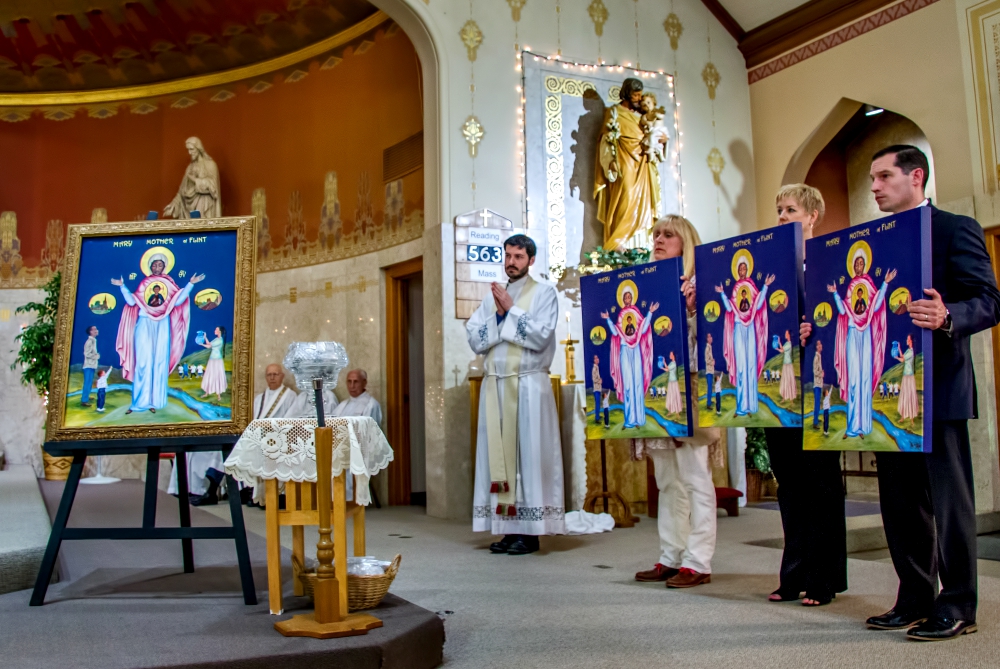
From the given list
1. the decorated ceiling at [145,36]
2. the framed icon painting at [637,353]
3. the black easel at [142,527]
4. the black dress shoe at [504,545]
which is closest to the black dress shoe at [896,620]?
the framed icon painting at [637,353]

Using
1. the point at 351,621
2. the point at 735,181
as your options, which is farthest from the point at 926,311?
the point at 735,181

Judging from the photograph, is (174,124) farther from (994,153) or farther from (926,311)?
(926,311)

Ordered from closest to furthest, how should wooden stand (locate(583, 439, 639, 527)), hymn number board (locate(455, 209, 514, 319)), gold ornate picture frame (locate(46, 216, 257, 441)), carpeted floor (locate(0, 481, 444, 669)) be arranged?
carpeted floor (locate(0, 481, 444, 669))
gold ornate picture frame (locate(46, 216, 257, 441))
wooden stand (locate(583, 439, 639, 527))
hymn number board (locate(455, 209, 514, 319))

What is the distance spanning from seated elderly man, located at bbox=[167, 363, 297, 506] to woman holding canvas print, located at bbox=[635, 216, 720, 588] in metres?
5.46

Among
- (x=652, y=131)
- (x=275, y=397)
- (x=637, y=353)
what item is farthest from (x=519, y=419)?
(x=275, y=397)

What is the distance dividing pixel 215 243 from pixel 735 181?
20.4ft

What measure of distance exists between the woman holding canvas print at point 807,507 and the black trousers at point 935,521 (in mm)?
396

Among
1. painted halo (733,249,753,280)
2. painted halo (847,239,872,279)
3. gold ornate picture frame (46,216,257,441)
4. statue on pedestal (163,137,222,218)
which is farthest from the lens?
statue on pedestal (163,137,222,218)

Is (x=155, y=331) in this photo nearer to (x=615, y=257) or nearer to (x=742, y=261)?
(x=742, y=261)

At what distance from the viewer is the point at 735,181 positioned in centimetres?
882

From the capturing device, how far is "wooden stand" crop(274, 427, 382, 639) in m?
2.81

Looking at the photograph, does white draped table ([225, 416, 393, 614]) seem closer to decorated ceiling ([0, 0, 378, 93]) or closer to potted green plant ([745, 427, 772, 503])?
potted green plant ([745, 427, 772, 503])

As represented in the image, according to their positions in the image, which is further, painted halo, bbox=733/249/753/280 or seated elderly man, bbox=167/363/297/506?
seated elderly man, bbox=167/363/297/506

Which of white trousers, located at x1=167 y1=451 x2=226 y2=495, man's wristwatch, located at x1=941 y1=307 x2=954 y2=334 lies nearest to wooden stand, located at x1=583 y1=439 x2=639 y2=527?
man's wristwatch, located at x1=941 y1=307 x2=954 y2=334
